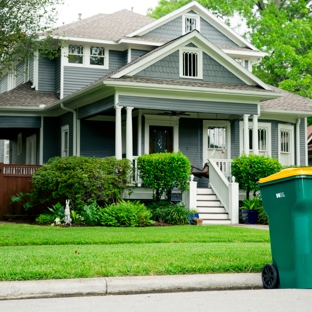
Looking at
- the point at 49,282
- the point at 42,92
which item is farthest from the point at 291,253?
the point at 42,92

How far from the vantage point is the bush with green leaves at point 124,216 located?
51.4ft

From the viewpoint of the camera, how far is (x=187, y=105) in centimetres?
1892

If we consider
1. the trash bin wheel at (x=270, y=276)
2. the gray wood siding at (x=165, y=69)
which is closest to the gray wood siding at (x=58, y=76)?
the gray wood siding at (x=165, y=69)

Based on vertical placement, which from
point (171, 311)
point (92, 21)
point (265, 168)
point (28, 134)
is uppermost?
point (92, 21)

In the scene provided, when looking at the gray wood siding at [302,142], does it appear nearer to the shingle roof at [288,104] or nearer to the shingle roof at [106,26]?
the shingle roof at [288,104]

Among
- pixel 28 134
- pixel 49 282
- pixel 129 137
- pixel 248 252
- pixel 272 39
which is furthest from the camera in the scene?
pixel 272 39

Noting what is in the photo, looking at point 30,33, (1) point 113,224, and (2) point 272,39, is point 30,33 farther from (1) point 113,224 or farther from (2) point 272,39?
(2) point 272,39

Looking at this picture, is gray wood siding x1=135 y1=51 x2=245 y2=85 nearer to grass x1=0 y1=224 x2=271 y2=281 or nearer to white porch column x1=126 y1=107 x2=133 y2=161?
white porch column x1=126 y1=107 x2=133 y2=161

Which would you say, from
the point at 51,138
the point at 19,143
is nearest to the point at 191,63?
the point at 51,138

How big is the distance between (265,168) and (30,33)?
8343 mm

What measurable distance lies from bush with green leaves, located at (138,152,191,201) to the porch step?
38.2 inches

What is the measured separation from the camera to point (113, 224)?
51.1 feet

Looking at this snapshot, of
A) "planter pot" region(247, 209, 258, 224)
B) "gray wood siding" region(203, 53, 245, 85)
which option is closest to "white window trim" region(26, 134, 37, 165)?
"gray wood siding" region(203, 53, 245, 85)

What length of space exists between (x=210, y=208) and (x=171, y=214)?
2000 millimetres
